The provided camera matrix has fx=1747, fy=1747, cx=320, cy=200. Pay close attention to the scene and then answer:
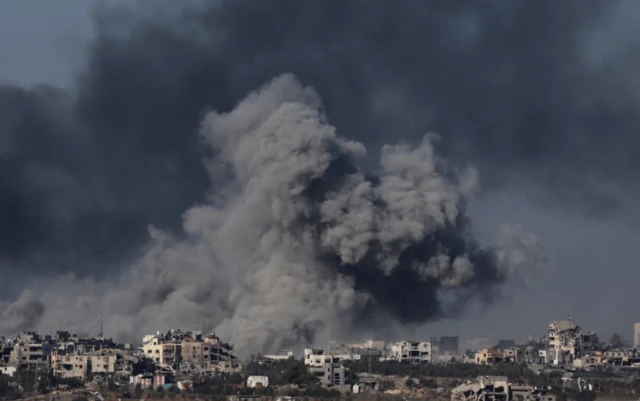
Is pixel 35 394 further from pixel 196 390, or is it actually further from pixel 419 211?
pixel 419 211

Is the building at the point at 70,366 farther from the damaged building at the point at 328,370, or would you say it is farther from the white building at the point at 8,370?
the damaged building at the point at 328,370

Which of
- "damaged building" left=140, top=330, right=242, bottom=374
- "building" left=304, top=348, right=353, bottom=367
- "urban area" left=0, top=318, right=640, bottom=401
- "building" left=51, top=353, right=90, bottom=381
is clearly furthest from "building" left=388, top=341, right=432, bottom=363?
"building" left=51, top=353, right=90, bottom=381

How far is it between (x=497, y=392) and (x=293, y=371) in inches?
360

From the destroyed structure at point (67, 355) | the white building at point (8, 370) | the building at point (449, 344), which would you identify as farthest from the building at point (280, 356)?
Result: the building at point (449, 344)

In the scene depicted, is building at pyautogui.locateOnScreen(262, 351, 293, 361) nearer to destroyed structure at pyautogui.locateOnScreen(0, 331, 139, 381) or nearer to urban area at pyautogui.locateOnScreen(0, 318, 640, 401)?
urban area at pyautogui.locateOnScreen(0, 318, 640, 401)

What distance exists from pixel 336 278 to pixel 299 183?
4.44 meters

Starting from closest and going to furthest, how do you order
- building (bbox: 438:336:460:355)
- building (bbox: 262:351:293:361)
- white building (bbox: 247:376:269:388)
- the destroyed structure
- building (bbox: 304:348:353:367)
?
white building (bbox: 247:376:269:388)
building (bbox: 304:348:353:367)
the destroyed structure
building (bbox: 262:351:293:361)
building (bbox: 438:336:460:355)

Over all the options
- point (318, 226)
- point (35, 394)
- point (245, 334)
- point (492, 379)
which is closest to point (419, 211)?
point (318, 226)

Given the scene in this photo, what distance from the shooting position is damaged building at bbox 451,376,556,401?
61656mm

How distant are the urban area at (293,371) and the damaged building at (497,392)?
0.04m

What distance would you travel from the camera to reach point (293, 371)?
67500 millimetres

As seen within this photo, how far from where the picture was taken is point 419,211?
251 ft

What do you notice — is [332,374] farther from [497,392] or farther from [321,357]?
[497,392]

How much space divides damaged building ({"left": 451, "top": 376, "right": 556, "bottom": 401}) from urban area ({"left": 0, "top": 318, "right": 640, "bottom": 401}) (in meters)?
0.04
